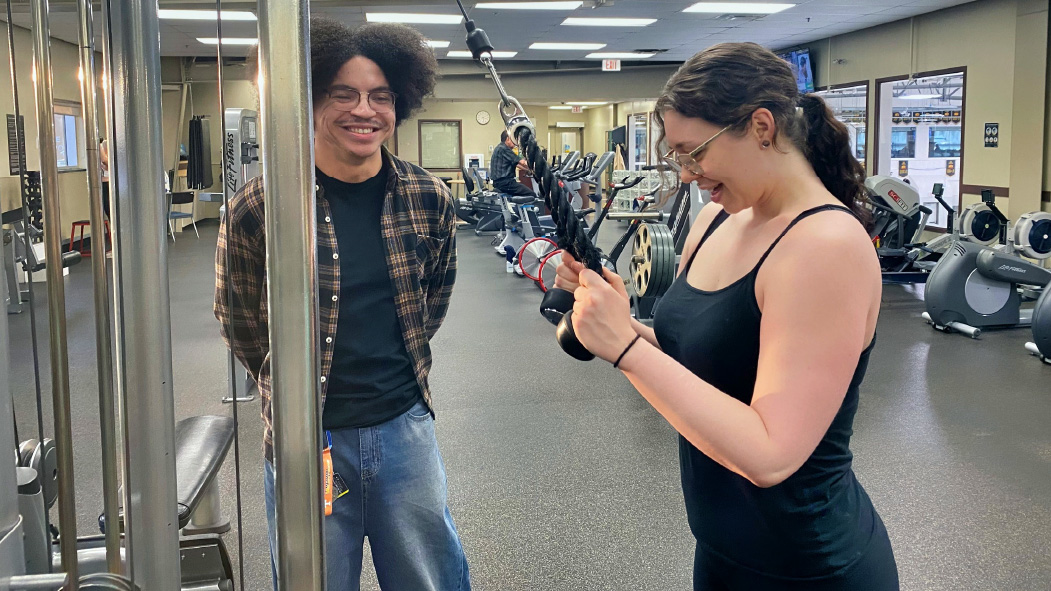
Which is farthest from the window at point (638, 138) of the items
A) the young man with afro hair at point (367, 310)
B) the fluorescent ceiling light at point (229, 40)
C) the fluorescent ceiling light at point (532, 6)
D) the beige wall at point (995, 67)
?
the young man with afro hair at point (367, 310)

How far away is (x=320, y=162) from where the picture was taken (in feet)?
5.13

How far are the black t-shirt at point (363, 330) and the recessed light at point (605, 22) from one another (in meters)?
9.25

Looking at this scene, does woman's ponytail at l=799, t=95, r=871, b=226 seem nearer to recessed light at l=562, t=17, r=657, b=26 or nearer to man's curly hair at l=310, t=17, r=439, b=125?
man's curly hair at l=310, t=17, r=439, b=125

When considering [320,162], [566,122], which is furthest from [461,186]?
[320,162]

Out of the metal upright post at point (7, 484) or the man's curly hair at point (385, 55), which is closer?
the metal upright post at point (7, 484)

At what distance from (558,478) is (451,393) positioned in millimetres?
1393

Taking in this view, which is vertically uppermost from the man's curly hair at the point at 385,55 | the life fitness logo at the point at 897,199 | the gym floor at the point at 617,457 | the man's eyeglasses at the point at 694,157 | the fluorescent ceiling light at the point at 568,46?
the fluorescent ceiling light at the point at 568,46

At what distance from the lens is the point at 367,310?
1559 millimetres

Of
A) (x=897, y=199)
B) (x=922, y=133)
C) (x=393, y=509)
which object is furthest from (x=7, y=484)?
(x=922, y=133)

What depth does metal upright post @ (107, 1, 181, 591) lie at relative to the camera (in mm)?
631

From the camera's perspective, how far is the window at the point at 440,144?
758 inches

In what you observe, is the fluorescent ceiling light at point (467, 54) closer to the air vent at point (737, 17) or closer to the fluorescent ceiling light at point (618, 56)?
the fluorescent ceiling light at point (618, 56)

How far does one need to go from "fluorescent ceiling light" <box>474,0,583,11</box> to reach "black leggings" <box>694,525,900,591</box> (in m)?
8.43

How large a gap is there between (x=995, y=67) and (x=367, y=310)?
30.7ft
